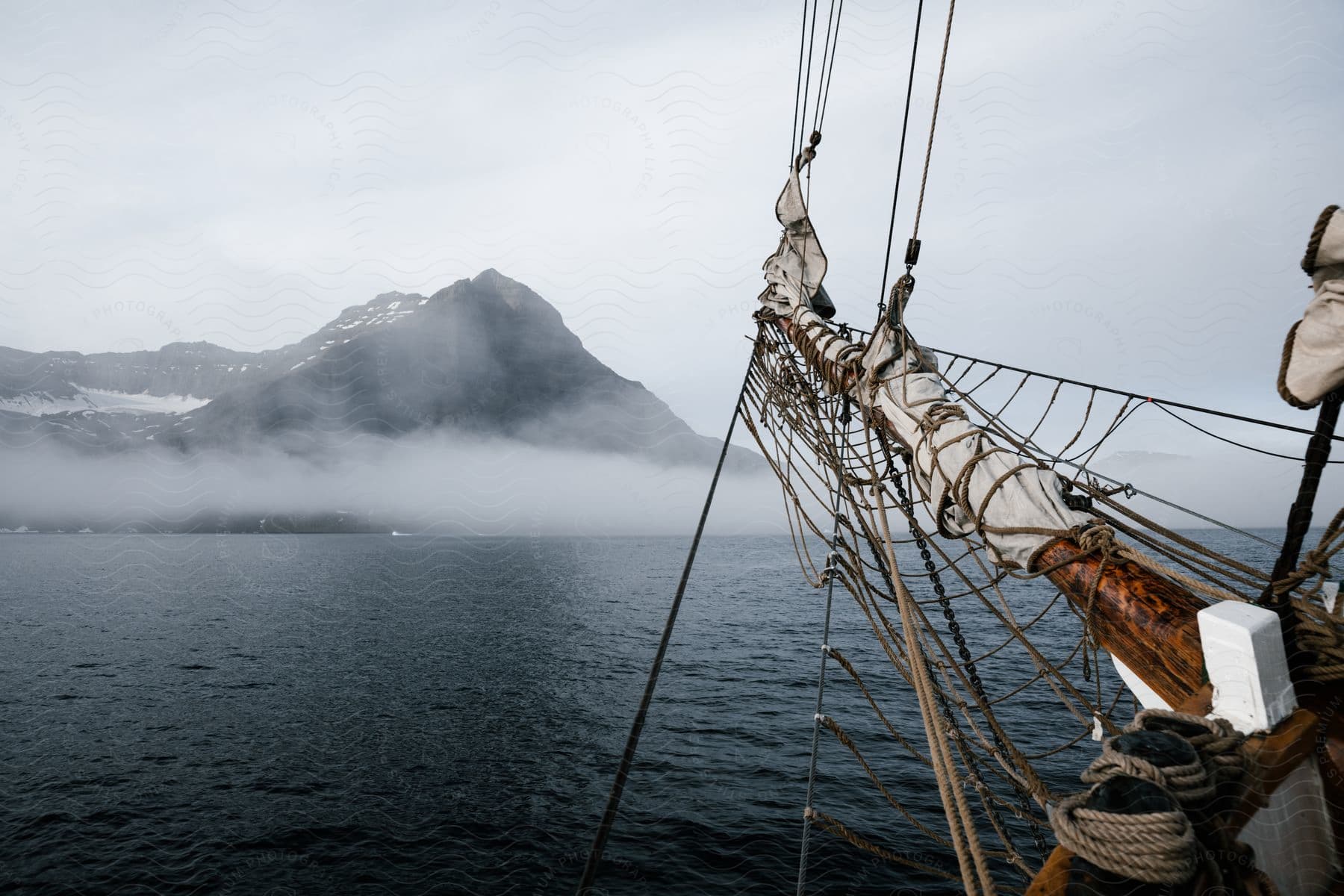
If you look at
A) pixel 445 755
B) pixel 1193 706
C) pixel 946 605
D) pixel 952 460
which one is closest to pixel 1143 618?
pixel 1193 706

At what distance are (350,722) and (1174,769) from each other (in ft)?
85.2

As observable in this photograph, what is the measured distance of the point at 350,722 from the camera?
22.4 metres

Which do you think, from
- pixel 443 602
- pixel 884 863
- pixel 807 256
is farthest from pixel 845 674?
pixel 443 602

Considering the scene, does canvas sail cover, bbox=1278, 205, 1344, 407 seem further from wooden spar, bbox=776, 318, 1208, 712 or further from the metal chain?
the metal chain

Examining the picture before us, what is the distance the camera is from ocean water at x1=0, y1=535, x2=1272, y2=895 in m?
12.9

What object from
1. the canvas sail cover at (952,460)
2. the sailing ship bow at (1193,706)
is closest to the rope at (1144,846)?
the sailing ship bow at (1193,706)

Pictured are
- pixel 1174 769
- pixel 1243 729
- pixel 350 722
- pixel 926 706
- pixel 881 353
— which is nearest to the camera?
pixel 1174 769

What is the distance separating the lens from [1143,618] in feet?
9.87

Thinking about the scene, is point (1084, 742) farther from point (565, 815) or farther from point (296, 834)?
point (296, 834)

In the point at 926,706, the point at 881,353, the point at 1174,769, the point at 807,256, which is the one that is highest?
the point at 807,256

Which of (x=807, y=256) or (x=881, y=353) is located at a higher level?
(x=807, y=256)

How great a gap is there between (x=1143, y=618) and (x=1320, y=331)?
1469 mm

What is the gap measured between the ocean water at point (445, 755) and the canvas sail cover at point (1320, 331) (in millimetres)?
12380

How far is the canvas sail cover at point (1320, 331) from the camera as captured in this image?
218 cm
